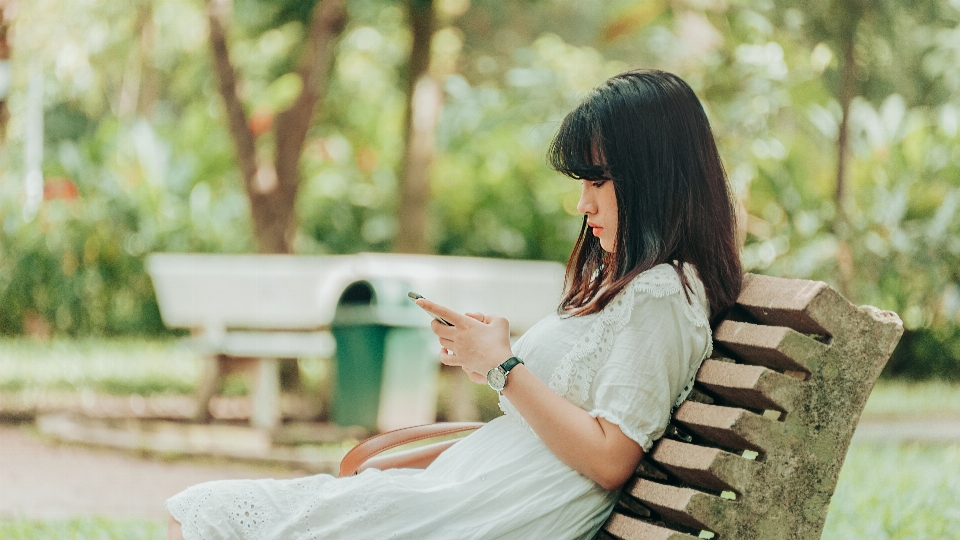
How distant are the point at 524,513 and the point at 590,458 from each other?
176 mm

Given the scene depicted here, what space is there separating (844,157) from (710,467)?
802 cm

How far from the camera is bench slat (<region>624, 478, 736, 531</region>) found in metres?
1.94

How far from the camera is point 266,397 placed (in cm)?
770

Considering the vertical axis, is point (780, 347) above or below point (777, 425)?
above

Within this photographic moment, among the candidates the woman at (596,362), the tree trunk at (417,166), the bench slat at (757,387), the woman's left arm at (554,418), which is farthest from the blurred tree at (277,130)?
the bench slat at (757,387)

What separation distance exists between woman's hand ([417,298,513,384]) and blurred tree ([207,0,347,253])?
6.79 meters

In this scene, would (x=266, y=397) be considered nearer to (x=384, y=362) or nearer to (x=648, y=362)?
(x=384, y=362)

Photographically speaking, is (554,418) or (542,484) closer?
(554,418)

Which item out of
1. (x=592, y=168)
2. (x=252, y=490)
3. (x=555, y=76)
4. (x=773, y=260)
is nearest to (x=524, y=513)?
(x=252, y=490)

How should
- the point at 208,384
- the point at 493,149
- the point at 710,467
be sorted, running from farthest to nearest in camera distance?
the point at 493,149 < the point at 208,384 < the point at 710,467

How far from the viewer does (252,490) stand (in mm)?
2166

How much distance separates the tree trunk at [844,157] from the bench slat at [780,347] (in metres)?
6.88

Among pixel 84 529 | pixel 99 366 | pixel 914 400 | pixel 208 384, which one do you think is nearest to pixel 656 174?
pixel 84 529

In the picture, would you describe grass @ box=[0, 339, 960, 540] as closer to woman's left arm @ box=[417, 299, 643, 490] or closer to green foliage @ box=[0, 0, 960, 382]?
green foliage @ box=[0, 0, 960, 382]
